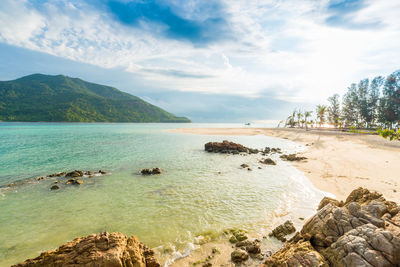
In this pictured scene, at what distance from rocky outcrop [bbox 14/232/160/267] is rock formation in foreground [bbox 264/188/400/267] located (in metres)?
4.98

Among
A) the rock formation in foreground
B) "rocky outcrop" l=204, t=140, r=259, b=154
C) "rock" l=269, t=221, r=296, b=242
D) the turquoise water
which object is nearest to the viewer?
the rock formation in foreground

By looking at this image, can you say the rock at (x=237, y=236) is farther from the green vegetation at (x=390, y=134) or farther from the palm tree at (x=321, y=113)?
the palm tree at (x=321, y=113)

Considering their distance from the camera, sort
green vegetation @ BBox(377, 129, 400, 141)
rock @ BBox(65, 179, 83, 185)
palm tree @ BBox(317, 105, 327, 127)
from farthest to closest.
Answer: palm tree @ BBox(317, 105, 327, 127), rock @ BBox(65, 179, 83, 185), green vegetation @ BBox(377, 129, 400, 141)

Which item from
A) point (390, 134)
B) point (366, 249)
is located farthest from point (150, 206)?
point (390, 134)

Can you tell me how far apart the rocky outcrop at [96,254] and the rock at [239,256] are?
11.2ft

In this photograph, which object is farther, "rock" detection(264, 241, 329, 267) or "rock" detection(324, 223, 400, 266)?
"rock" detection(264, 241, 329, 267)

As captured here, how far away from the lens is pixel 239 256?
7.86 meters

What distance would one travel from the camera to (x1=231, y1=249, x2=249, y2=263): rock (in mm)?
7836

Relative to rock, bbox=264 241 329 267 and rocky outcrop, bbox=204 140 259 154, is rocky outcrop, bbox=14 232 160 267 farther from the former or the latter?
rocky outcrop, bbox=204 140 259 154

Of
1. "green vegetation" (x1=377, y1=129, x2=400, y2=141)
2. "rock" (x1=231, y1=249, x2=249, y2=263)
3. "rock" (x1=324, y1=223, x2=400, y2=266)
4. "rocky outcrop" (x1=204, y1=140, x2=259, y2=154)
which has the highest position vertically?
"green vegetation" (x1=377, y1=129, x2=400, y2=141)

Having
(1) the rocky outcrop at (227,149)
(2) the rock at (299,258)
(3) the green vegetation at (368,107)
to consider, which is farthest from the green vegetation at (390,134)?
(3) the green vegetation at (368,107)

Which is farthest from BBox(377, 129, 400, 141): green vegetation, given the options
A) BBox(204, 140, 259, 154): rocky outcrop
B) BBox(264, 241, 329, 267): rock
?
BBox(204, 140, 259, 154): rocky outcrop

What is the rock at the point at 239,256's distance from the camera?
25.7ft

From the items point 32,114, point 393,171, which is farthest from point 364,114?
point 32,114
